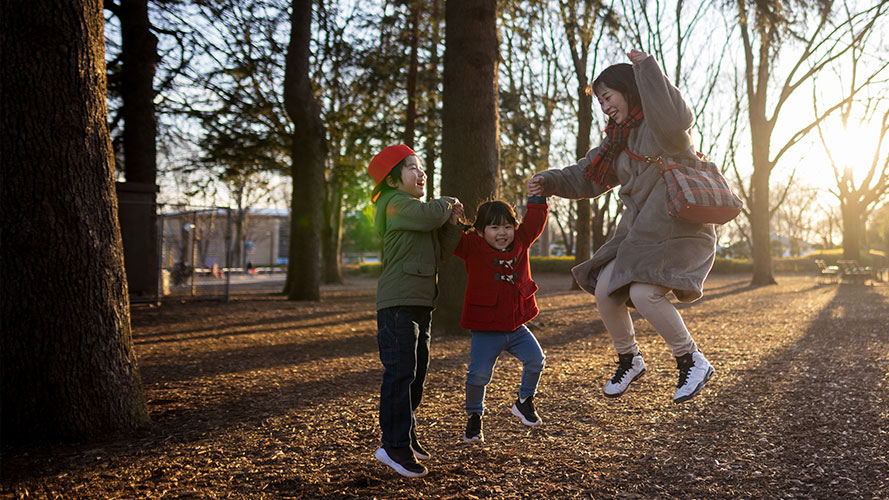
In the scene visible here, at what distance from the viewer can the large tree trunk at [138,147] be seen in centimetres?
1330

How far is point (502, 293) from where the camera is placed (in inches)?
139

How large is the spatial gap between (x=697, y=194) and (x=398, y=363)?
169 centimetres

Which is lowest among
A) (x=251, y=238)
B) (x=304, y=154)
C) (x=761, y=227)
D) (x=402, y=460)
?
(x=402, y=460)

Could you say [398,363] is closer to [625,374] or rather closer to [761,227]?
[625,374]

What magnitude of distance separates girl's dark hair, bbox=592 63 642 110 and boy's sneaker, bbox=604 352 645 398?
4.24 feet

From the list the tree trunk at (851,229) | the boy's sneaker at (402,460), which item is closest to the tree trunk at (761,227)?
the tree trunk at (851,229)

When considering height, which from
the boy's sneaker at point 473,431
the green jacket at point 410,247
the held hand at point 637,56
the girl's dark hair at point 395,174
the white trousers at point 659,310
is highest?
the held hand at point 637,56

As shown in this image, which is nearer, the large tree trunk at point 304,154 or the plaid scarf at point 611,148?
the plaid scarf at point 611,148

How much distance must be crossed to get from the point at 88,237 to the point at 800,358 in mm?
7594

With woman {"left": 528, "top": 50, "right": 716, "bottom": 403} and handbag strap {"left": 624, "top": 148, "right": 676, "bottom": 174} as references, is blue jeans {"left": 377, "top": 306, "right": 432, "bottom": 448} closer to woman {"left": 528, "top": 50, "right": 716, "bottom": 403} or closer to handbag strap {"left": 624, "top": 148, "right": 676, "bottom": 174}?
woman {"left": 528, "top": 50, "right": 716, "bottom": 403}

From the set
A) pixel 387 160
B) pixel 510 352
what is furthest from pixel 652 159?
pixel 387 160

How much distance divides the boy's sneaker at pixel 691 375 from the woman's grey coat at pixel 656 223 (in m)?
0.29

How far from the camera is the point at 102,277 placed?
459cm

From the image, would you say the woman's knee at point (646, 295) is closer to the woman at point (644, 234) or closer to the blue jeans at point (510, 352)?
the woman at point (644, 234)
